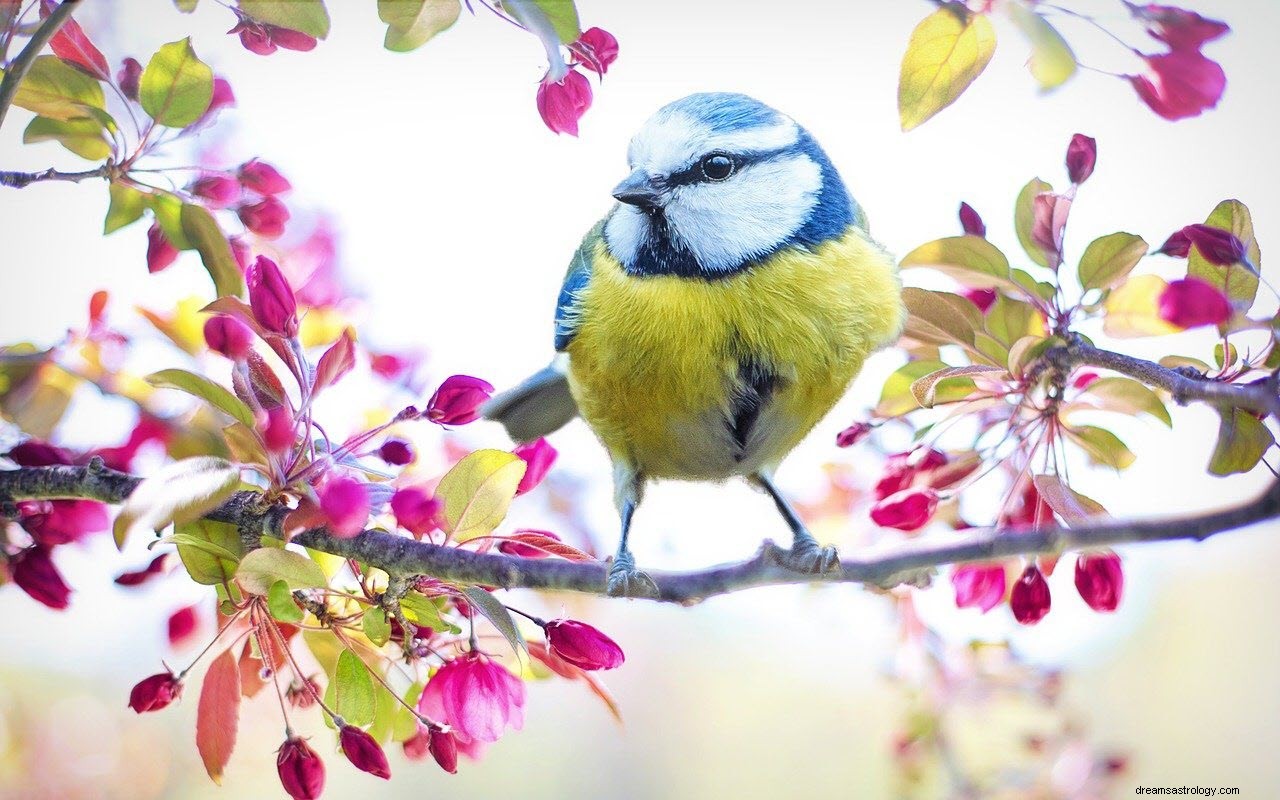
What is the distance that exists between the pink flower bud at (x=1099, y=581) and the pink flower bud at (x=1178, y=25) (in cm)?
30

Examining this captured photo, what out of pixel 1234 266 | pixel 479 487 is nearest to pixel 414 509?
pixel 479 487

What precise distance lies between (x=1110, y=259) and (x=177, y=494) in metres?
0.53

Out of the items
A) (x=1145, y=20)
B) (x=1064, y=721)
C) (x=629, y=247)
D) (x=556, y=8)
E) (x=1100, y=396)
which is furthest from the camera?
(x=1064, y=721)

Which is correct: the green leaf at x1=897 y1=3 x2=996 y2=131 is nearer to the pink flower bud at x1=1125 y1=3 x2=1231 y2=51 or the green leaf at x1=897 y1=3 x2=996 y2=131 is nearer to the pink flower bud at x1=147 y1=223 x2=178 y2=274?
the pink flower bud at x1=1125 y1=3 x2=1231 y2=51

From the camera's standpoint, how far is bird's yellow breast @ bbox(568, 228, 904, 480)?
30.9 inches

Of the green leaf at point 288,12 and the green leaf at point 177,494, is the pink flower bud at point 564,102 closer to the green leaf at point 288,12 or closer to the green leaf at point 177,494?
the green leaf at point 288,12

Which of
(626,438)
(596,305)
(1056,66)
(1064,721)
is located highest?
(1056,66)

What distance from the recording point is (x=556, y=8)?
48cm

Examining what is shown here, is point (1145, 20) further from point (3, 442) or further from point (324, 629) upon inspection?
point (3, 442)

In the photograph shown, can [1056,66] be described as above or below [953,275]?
above

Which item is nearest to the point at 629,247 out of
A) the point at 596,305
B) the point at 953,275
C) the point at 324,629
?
the point at 596,305

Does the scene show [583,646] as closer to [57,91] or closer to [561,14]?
[561,14]

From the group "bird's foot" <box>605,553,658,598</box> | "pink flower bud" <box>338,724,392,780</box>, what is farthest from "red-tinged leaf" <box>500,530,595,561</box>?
"pink flower bud" <box>338,724,392,780</box>

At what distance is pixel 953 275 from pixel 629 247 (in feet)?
0.82
